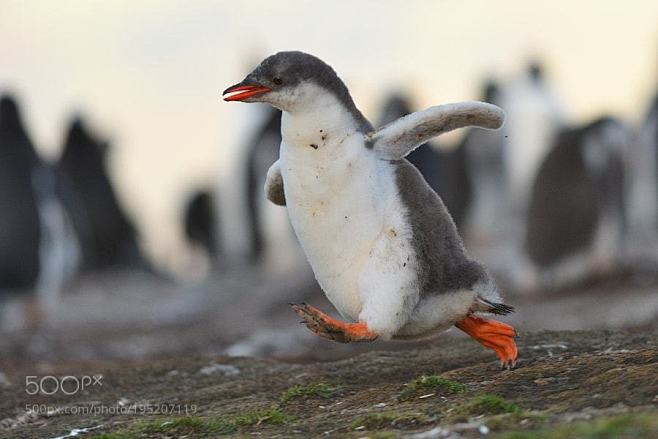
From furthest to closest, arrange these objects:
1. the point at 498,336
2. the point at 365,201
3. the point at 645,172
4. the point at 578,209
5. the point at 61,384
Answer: the point at 645,172 < the point at 578,209 < the point at 61,384 < the point at 498,336 < the point at 365,201

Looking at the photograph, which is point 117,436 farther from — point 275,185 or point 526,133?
point 526,133

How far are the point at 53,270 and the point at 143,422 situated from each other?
44.4 ft

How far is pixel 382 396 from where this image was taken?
6746 mm

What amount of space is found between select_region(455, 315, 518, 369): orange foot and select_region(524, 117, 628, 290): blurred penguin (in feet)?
36.0

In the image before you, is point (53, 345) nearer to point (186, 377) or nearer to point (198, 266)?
point (186, 377)

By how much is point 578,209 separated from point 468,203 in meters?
11.1

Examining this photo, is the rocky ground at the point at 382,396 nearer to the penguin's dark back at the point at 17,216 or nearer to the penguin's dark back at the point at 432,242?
the penguin's dark back at the point at 432,242

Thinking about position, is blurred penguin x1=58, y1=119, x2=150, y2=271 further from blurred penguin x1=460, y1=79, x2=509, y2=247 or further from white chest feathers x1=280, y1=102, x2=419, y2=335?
white chest feathers x1=280, y1=102, x2=419, y2=335

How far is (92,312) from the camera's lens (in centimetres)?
2177

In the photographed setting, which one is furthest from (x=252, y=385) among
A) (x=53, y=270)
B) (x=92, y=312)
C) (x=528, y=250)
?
(x=92, y=312)

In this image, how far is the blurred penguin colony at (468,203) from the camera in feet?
59.6

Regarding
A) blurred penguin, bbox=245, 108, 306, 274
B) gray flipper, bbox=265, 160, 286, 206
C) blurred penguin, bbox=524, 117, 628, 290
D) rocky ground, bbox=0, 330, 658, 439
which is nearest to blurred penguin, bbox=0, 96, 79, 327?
blurred penguin, bbox=245, 108, 306, 274

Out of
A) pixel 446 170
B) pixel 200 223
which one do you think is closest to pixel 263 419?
pixel 446 170

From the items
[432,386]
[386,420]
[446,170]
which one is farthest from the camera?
[446,170]
